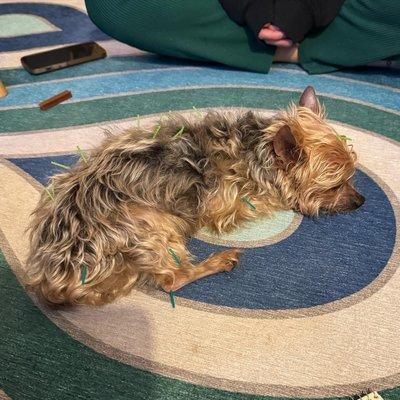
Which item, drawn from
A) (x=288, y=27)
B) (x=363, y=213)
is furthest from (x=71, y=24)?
(x=363, y=213)

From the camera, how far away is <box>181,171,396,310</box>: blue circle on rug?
70.3 inches

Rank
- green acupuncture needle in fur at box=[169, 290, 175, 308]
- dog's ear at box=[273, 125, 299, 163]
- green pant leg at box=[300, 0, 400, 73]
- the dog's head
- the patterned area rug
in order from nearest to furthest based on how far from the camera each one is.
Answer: the patterned area rug < green acupuncture needle in fur at box=[169, 290, 175, 308] < dog's ear at box=[273, 125, 299, 163] < the dog's head < green pant leg at box=[300, 0, 400, 73]

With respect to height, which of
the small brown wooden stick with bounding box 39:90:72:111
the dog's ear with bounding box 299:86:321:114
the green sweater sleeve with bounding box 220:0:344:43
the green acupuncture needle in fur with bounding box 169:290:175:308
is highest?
the green sweater sleeve with bounding box 220:0:344:43

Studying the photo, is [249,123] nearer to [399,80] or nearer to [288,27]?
[288,27]

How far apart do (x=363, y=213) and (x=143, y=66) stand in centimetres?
199

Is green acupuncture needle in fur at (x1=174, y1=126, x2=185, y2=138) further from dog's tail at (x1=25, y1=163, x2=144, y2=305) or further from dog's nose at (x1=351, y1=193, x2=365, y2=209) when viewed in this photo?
dog's nose at (x1=351, y1=193, x2=365, y2=209)

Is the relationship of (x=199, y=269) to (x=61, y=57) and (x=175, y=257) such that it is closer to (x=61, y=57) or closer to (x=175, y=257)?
(x=175, y=257)

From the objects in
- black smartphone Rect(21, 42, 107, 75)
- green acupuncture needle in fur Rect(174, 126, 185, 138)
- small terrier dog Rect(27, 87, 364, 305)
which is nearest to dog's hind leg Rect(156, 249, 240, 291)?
small terrier dog Rect(27, 87, 364, 305)

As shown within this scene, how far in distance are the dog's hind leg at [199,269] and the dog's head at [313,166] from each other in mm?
422

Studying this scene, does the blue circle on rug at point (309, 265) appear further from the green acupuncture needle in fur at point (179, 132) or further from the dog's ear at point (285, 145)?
the green acupuncture needle in fur at point (179, 132)

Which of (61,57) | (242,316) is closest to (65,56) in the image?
(61,57)

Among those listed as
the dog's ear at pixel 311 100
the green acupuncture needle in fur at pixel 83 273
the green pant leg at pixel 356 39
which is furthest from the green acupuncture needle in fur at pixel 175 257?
the green pant leg at pixel 356 39

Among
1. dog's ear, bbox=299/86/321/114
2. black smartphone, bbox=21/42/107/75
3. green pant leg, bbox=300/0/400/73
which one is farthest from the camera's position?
black smartphone, bbox=21/42/107/75

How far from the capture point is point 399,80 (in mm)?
3037
